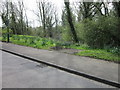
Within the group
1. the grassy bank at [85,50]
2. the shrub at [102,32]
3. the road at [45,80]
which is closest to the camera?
the road at [45,80]

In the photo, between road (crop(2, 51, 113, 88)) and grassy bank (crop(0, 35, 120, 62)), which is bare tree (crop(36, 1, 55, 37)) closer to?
grassy bank (crop(0, 35, 120, 62))

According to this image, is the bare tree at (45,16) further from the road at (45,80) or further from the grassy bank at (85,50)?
the road at (45,80)

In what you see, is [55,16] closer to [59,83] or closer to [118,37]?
[118,37]

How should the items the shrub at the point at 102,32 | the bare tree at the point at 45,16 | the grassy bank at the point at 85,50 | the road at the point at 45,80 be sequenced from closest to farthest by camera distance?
the road at the point at 45,80, the grassy bank at the point at 85,50, the shrub at the point at 102,32, the bare tree at the point at 45,16

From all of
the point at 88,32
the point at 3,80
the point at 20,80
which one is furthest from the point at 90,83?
the point at 88,32

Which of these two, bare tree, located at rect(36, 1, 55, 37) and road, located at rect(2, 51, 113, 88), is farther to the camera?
bare tree, located at rect(36, 1, 55, 37)

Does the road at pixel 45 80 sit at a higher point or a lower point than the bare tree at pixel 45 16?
lower

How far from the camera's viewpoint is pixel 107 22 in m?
9.47

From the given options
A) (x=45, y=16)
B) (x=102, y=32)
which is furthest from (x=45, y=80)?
(x=45, y=16)

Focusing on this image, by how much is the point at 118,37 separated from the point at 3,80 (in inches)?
347

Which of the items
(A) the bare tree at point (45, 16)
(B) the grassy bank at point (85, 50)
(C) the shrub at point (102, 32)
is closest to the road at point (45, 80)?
(B) the grassy bank at point (85, 50)

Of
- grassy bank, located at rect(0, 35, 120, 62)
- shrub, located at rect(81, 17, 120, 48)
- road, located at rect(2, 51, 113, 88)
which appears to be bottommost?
road, located at rect(2, 51, 113, 88)

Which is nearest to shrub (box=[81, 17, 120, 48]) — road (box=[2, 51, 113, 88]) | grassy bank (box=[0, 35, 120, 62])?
grassy bank (box=[0, 35, 120, 62])

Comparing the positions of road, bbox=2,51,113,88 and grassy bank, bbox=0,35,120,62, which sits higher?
grassy bank, bbox=0,35,120,62
